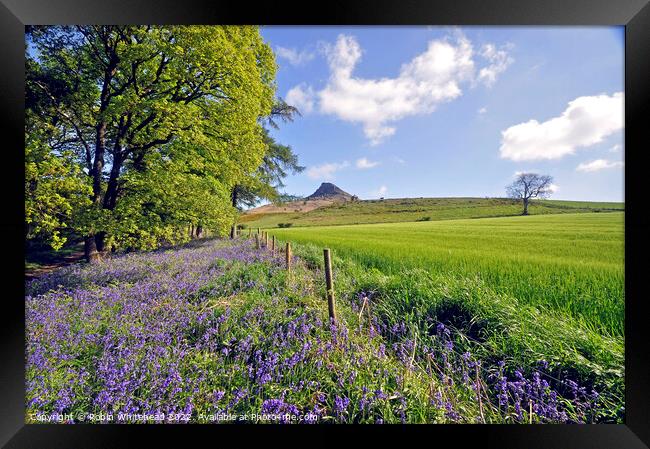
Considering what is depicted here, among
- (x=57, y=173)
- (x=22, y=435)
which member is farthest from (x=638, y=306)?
(x=57, y=173)

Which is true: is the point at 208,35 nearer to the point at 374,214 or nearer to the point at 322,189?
the point at 322,189

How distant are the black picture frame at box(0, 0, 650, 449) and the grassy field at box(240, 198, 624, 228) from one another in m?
2.07

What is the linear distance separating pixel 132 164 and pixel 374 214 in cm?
548

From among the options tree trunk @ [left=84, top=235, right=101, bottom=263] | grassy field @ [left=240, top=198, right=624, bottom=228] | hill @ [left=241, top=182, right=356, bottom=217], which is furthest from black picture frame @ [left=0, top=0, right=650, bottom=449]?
hill @ [left=241, top=182, right=356, bottom=217]

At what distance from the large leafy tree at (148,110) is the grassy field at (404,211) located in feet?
7.61

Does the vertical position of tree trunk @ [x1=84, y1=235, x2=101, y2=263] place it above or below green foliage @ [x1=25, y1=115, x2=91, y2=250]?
below

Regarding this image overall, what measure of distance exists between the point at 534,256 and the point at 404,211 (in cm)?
294

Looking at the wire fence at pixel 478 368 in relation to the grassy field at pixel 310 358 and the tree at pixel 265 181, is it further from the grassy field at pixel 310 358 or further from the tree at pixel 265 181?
the tree at pixel 265 181

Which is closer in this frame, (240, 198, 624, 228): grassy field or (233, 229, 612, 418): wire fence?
(233, 229, 612, 418): wire fence

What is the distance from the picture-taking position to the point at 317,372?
2.01 metres

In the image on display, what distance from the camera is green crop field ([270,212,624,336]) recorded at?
9.12 feet

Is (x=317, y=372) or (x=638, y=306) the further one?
(x=638, y=306)

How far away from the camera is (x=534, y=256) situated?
4.23 metres

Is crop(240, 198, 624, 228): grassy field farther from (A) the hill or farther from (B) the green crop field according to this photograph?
(B) the green crop field
